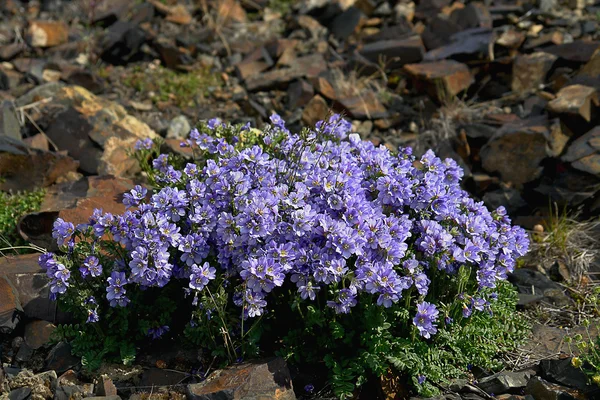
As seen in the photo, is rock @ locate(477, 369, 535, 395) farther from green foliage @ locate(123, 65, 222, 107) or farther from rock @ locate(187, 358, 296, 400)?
green foliage @ locate(123, 65, 222, 107)

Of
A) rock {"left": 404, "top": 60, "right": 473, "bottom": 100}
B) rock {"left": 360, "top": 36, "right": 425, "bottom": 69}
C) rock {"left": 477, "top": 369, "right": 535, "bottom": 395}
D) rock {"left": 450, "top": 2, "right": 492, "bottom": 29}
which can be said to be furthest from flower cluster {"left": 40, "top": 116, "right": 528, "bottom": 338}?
rock {"left": 450, "top": 2, "right": 492, "bottom": 29}

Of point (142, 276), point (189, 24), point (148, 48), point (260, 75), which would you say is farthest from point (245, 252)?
point (189, 24)

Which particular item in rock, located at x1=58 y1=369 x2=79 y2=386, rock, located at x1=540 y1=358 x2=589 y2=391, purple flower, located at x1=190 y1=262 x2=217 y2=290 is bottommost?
rock, located at x1=540 y1=358 x2=589 y2=391

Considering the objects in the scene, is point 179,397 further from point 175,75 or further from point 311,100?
point 175,75

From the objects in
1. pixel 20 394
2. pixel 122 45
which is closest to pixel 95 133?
pixel 122 45

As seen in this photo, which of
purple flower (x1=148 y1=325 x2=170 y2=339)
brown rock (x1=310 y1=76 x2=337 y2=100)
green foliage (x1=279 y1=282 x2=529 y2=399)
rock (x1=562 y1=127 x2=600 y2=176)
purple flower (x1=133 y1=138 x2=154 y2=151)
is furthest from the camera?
brown rock (x1=310 y1=76 x2=337 y2=100)

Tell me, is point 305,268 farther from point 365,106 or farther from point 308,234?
point 365,106
